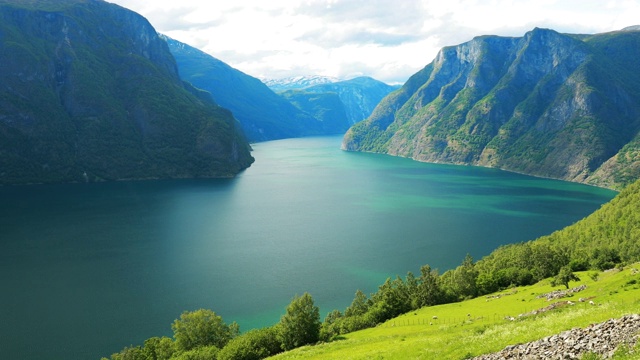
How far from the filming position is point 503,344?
96.6ft

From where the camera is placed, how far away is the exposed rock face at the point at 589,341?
2217 cm

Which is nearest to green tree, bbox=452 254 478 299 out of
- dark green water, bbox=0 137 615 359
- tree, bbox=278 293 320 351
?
dark green water, bbox=0 137 615 359

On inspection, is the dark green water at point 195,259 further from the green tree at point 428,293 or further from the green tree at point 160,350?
the green tree at point 428,293

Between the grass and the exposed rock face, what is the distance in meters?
1.16

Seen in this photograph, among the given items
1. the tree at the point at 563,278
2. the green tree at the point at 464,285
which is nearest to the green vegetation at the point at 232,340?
the green tree at the point at 464,285

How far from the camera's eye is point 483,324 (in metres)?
48.0

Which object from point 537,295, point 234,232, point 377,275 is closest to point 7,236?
point 234,232

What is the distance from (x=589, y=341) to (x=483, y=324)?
2608 cm

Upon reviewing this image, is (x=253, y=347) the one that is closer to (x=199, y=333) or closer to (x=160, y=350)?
(x=199, y=333)

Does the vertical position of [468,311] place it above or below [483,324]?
below

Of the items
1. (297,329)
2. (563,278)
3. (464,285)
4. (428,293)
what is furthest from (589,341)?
(464,285)

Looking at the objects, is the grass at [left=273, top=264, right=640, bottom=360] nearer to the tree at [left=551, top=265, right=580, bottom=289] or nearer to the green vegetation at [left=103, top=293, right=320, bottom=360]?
the tree at [left=551, top=265, right=580, bottom=289]

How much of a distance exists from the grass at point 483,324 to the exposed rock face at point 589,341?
1.16 meters

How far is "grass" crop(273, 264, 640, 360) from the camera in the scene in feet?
102
